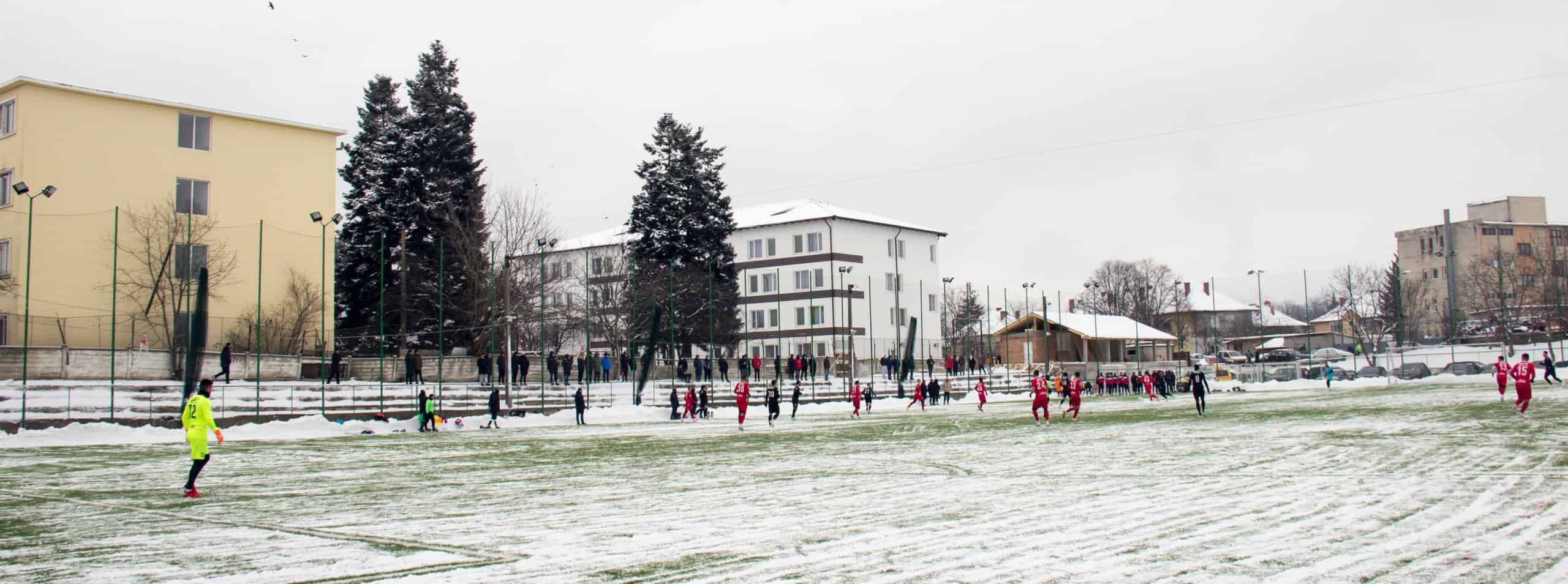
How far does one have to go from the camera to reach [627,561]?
8.25 m

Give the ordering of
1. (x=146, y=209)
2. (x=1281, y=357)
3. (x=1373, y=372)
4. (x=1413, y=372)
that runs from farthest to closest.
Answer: (x=1281, y=357) < (x=1373, y=372) < (x=1413, y=372) < (x=146, y=209)

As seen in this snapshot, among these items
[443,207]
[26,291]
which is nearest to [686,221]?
[443,207]

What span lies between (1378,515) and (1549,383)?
4248cm

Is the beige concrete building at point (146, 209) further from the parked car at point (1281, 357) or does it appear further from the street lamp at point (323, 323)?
the parked car at point (1281, 357)

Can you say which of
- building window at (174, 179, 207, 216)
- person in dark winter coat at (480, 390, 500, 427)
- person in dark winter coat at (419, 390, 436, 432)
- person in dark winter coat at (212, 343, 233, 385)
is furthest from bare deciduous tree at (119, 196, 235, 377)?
person in dark winter coat at (480, 390, 500, 427)

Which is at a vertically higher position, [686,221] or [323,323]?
[686,221]

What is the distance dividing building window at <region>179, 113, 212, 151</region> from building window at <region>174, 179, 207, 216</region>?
54.8 inches

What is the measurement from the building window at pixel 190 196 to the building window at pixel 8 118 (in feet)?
18.0

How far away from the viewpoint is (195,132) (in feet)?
147

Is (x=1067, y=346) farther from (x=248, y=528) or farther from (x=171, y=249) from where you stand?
(x=248, y=528)

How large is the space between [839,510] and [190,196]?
4088 cm

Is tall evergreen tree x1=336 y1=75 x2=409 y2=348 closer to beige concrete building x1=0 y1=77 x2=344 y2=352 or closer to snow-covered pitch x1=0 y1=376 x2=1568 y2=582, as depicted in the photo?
beige concrete building x1=0 y1=77 x2=344 y2=352

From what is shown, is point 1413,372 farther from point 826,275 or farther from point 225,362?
point 225,362

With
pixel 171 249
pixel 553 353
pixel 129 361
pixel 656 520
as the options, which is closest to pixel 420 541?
pixel 656 520
